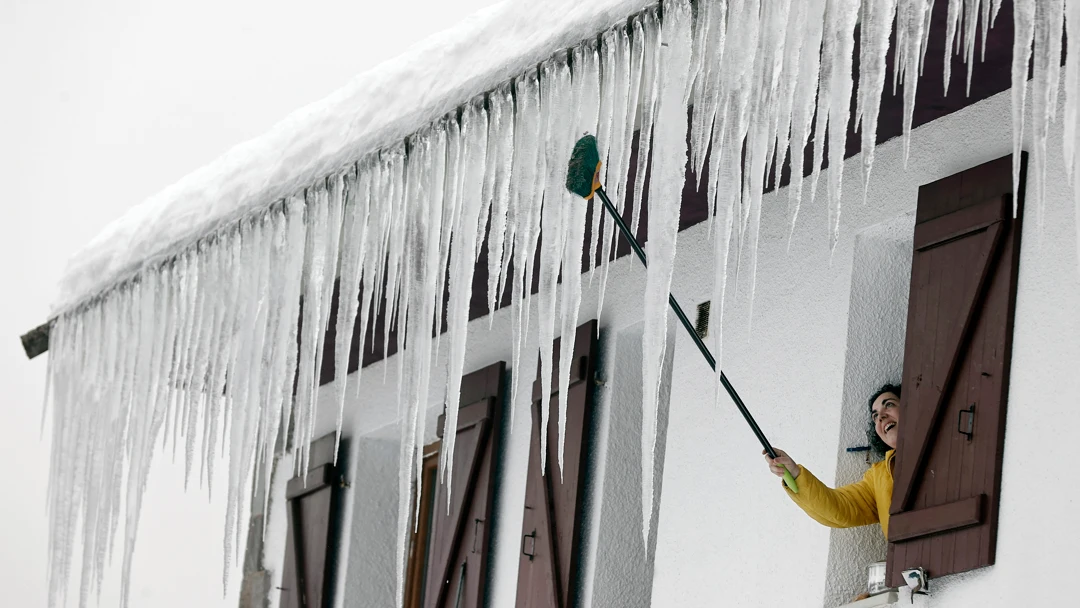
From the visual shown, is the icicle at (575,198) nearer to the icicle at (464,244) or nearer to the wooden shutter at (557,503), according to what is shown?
the icicle at (464,244)

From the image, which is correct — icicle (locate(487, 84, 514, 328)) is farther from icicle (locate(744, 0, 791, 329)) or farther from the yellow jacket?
the yellow jacket

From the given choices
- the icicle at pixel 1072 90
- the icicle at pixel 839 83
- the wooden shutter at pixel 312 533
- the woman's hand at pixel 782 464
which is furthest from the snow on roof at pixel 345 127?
the wooden shutter at pixel 312 533

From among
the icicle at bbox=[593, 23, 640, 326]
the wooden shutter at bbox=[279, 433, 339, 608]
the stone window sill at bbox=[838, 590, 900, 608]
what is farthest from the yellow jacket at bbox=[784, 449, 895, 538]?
the wooden shutter at bbox=[279, 433, 339, 608]

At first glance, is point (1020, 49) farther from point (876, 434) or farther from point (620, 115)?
point (876, 434)

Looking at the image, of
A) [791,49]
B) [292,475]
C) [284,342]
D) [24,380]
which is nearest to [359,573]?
[292,475]

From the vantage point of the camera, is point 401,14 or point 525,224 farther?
point 401,14

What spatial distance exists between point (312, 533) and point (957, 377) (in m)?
4.75

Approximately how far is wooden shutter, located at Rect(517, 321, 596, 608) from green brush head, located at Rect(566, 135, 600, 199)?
8.23 ft

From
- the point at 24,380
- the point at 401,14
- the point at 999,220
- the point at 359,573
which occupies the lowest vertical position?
the point at 359,573

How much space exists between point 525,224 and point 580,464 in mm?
2331

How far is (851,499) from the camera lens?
567 centimetres

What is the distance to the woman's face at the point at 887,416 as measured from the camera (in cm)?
578

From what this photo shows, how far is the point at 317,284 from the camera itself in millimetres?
5852

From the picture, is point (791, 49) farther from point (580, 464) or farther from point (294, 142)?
point (580, 464)
